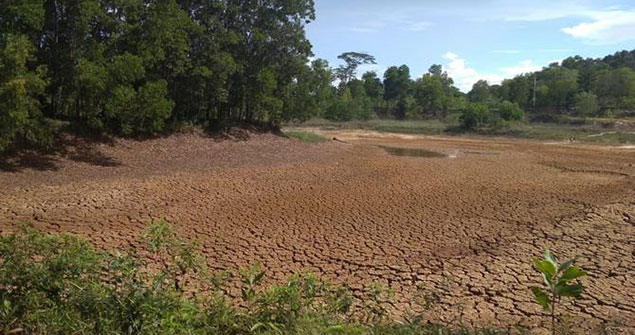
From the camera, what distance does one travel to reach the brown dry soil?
231 inches

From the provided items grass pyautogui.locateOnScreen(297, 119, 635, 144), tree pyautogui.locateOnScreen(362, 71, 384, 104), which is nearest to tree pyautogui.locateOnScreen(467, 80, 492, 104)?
tree pyautogui.locateOnScreen(362, 71, 384, 104)

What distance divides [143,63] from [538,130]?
39511 millimetres

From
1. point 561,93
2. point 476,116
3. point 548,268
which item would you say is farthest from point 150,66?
point 561,93

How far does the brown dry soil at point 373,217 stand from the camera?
5.88m

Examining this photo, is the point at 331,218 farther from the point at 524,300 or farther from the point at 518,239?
the point at 524,300

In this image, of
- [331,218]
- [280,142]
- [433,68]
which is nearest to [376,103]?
[433,68]

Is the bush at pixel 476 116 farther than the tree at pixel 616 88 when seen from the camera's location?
No

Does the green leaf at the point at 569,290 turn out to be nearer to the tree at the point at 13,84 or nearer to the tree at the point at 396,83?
the tree at the point at 13,84

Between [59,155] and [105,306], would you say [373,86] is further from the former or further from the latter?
[105,306]

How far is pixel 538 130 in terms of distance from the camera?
42250 mm

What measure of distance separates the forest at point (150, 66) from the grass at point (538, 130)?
75.2ft

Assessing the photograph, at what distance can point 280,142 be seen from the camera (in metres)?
22.9

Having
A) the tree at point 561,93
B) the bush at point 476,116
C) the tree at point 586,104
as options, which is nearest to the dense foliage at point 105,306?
the bush at point 476,116

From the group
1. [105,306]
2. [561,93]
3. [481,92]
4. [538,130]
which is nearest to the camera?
[105,306]
